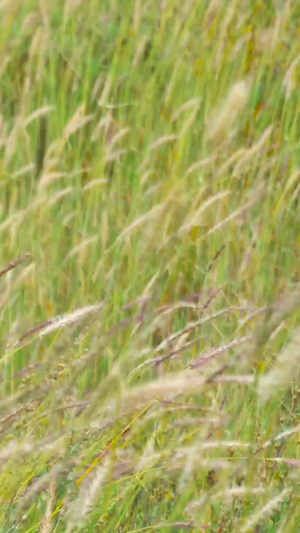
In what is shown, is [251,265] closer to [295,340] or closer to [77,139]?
[77,139]

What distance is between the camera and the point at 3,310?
5.90 ft

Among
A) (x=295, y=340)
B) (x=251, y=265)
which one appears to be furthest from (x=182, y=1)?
(x=295, y=340)

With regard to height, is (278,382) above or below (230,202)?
above

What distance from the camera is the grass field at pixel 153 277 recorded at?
1.24m

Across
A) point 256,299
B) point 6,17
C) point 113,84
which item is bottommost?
point 256,299

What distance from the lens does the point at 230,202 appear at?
221 centimetres

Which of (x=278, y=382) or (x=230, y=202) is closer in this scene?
(x=278, y=382)

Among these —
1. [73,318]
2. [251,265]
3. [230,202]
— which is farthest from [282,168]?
[73,318]

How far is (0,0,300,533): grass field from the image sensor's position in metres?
1.24

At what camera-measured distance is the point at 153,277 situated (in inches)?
69.6

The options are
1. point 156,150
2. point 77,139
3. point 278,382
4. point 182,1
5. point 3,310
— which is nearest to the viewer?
point 278,382

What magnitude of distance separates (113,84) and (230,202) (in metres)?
0.56

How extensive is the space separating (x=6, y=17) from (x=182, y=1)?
0.47 m

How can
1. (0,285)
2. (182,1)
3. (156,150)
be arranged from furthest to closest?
(182,1)
(156,150)
(0,285)
